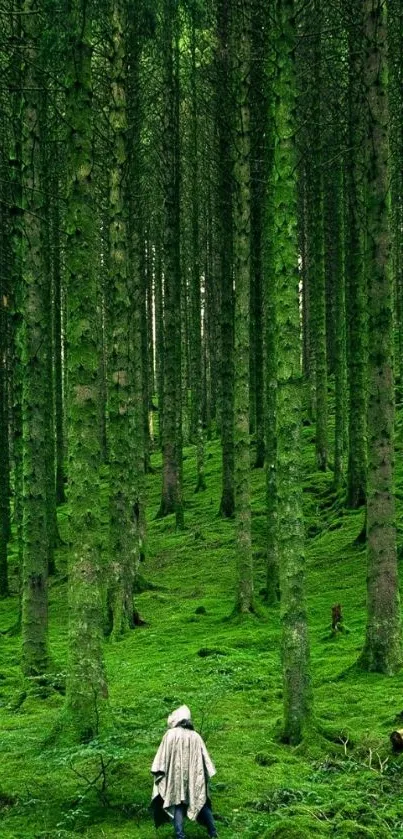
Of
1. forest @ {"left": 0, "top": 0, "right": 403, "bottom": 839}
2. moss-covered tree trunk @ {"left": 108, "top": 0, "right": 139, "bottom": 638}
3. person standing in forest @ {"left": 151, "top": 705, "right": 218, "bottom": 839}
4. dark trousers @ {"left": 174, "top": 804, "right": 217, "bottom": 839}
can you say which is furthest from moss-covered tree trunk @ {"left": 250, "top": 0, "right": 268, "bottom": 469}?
dark trousers @ {"left": 174, "top": 804, "right": 217, "bottom": 839}

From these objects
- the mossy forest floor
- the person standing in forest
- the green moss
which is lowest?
the mossy forest floor

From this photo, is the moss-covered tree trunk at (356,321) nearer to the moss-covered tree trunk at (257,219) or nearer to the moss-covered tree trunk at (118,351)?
the moss-covered tree trunk at (257,219)

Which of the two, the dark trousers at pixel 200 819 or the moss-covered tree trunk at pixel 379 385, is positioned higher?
the moss-covered tree trunk at pixel 379 385

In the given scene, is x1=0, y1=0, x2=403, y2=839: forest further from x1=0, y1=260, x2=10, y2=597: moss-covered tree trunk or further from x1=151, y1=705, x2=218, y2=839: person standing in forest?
x1=151, y1=705, x2=218, y2=839: person standing in forest

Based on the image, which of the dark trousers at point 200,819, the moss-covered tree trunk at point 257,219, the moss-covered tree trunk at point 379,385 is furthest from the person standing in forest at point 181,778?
the moss-covered tree trunk at point 257,219

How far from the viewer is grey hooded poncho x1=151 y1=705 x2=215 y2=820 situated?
6.66 m

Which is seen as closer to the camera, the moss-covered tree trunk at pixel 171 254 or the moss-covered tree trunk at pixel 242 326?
the moss-covered tree trunk at pixel 242 326

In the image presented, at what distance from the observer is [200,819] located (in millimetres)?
6688

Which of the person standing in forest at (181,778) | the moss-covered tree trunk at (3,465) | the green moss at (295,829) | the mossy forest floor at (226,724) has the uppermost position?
the moss-covered tree trunk at (3,465)

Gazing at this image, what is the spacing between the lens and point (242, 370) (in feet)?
45.8

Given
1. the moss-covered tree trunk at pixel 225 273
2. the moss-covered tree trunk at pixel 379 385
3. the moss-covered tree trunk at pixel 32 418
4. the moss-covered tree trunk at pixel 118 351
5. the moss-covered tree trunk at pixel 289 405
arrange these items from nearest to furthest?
the moss-covered tree trunk at pixel 289 405, the moss-covered tree trunk at pixel 379 385, the moss-covered tree trunk at pixel 32 418, the moss-covered tree trunk at pixel 118 351, the moss-covered tree trunk at pixel 225 273

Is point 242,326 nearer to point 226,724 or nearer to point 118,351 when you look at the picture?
point 118,351

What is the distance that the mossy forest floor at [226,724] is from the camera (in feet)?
22.6

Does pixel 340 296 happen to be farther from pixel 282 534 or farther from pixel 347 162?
pixel 282 534
